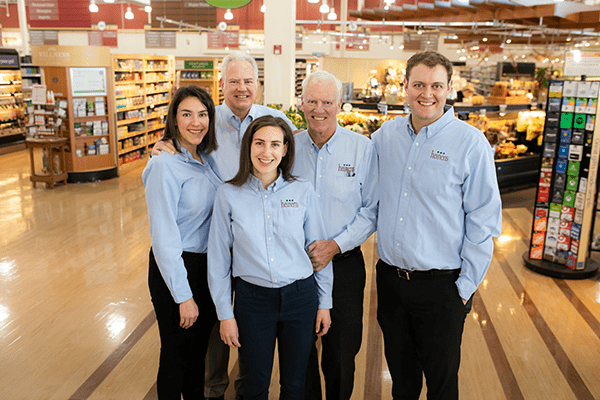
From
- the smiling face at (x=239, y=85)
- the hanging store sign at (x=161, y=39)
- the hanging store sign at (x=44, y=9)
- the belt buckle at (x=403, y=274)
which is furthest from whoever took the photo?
the hanging store sign at (x=161, y=39)

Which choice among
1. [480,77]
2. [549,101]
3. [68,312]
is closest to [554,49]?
[480,77]

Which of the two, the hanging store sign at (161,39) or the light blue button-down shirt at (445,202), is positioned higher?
the hanging store sign at (161,39)

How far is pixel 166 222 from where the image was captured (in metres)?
2.16

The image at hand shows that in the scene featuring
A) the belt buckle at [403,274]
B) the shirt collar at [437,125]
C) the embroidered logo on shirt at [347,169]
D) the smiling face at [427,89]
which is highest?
the smiling face at [427,89]

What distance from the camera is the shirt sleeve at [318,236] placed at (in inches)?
86.3

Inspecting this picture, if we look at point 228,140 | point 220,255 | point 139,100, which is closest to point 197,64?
point 139,100

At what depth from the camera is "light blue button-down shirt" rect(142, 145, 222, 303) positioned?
2.15 metres

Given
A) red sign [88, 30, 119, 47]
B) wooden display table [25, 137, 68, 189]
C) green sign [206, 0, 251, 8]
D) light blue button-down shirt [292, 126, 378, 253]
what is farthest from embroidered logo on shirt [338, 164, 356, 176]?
red sign [88, 30, 119, 47]

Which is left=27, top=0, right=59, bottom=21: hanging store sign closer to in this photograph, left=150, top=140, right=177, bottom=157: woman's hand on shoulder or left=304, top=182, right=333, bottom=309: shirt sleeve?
left=150, top=140, right=177, bottom=157: woman's hand on shoulder

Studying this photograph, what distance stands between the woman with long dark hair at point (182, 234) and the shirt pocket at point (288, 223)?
37cm

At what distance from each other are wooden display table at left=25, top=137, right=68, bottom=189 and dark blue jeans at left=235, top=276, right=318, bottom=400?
768cm

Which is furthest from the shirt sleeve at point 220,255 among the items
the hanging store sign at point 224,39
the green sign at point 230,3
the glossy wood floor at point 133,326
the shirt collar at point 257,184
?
the hanging store sign at point 224,39

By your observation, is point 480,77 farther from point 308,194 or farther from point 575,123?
point 308,194

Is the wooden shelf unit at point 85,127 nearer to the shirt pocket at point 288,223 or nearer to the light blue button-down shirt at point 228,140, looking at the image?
the light blue button-down shirt at point 228,140
